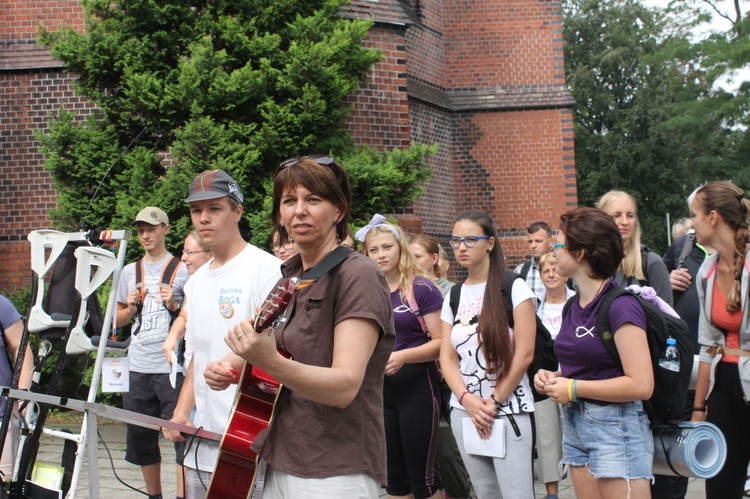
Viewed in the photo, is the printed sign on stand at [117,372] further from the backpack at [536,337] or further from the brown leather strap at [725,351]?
the brown leather strap at [725,351]

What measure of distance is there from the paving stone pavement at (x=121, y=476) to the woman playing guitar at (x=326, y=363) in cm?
417

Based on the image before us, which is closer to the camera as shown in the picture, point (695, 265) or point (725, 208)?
point (725, 208)

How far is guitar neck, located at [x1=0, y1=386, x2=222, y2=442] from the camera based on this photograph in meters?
3.78

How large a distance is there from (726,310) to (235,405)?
2.99 metres

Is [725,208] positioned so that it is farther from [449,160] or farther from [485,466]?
[449,160]

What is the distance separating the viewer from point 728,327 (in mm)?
4902

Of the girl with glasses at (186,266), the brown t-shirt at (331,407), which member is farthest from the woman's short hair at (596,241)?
the girl with glasses at (186,266)

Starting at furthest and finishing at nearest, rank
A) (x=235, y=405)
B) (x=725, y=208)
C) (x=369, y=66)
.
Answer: (x=369, y=66) < (x=725, y=208) < (x=235, y=405)

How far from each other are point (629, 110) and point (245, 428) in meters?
44.0

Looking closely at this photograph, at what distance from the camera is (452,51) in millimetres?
17453

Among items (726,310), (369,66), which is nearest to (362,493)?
(726,310)

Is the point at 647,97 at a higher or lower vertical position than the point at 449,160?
higher

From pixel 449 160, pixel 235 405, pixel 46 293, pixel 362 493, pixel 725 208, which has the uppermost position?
pixel 449 160

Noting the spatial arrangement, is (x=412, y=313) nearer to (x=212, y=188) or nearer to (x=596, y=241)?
(x=596, y=241)
